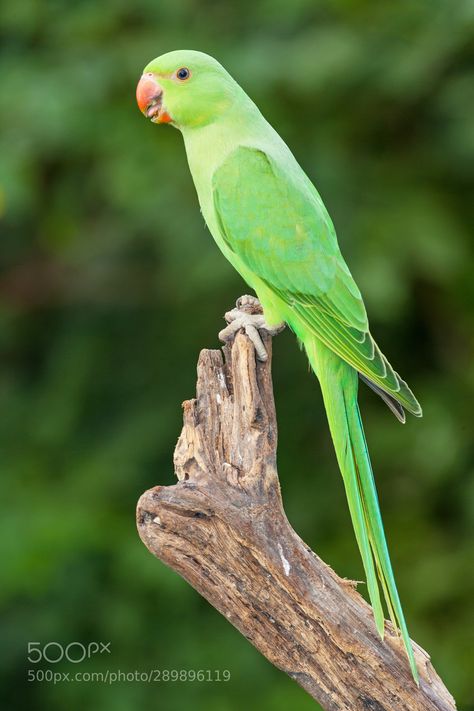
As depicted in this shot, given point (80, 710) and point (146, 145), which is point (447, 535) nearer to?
point (80, 710)

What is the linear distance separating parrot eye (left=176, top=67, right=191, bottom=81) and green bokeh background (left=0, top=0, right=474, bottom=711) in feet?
3.77

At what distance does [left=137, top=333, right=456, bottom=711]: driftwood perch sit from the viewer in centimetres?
323

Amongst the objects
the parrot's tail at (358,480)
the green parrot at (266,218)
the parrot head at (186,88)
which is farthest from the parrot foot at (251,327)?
the parrot head at (186,88)

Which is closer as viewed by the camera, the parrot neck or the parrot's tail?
the parrot's tail

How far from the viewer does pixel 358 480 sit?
3.55 meters

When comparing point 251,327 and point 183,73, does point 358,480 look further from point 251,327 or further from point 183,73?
point 183,73

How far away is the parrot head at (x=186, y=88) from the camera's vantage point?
12.8 ft

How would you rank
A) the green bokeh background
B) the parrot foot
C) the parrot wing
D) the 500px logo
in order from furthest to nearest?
the 500px logo → the green bokeh background → the parrot wing → the parrot foot

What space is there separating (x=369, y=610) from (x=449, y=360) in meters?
2.57

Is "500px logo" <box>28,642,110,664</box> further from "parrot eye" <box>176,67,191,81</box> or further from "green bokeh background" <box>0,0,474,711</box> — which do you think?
"parrot eye" <box>176,67,191,81</box>

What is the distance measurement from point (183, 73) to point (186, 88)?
0.05 metres

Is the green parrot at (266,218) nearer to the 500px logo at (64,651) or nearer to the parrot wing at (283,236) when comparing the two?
the parrot wing at (283,236)

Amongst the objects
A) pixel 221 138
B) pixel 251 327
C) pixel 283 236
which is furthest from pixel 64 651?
pixel 221 138

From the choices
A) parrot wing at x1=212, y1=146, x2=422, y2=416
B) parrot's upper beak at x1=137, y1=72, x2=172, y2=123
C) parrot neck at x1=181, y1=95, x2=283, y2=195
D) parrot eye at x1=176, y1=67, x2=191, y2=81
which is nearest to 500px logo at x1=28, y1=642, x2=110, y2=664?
parrot wing at x1=212, y1=146, x2=422, y2=416
